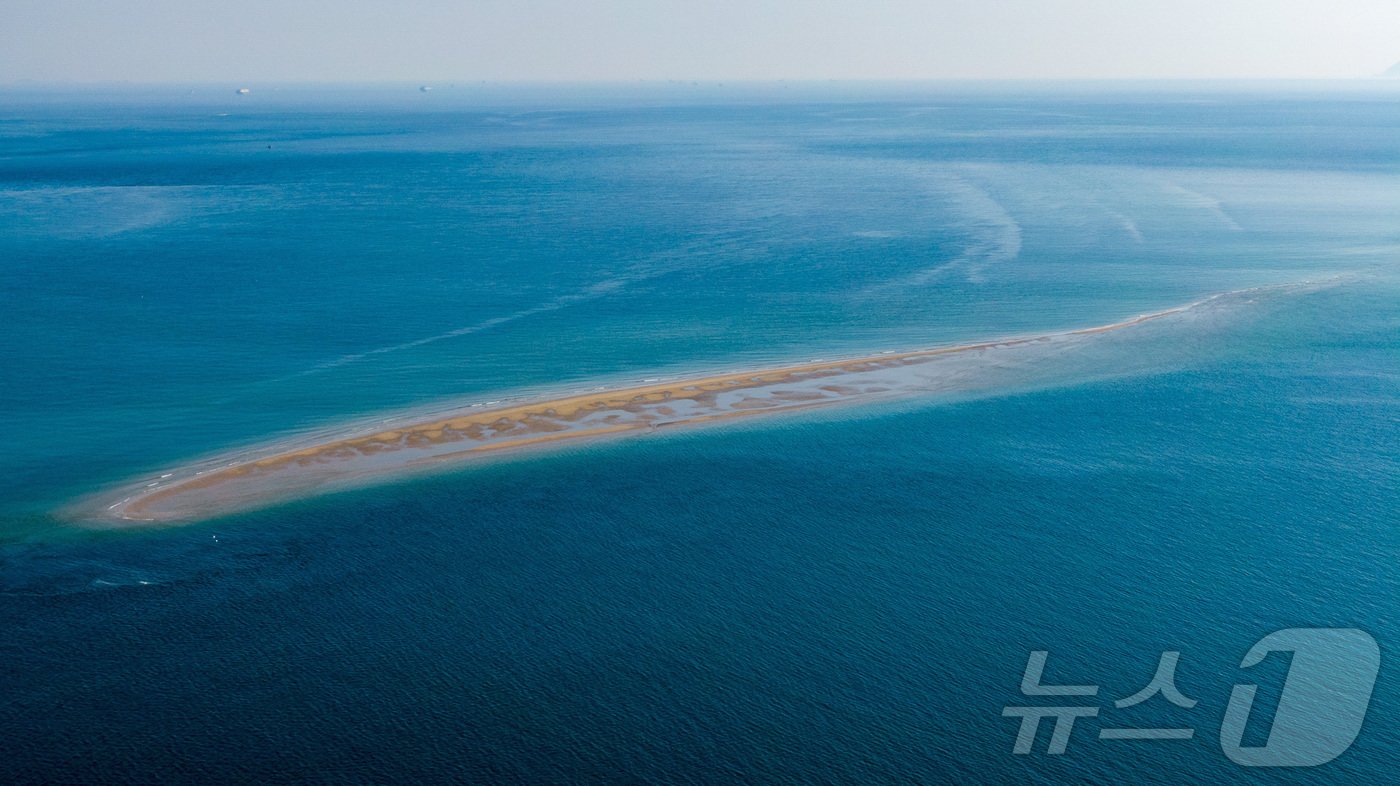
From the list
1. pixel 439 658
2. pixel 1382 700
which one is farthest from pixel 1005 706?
pixel 439 658

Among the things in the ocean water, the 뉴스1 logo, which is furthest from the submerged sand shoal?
the 뉴스1 logo

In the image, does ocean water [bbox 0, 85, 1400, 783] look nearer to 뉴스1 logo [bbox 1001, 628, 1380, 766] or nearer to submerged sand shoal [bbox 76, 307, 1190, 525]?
뉴스1 logo [bbox 1001, 628, 1380, 766]

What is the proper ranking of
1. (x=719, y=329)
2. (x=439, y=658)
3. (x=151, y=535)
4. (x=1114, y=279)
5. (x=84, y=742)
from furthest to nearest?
(x=1114, y=279), (x=719, y=329), (x=151, y=535), (x=439, y=658), (x=84, y=742)

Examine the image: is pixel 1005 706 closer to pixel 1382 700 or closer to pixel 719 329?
pixel 1382 700

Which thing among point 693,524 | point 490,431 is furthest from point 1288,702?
point 490,431

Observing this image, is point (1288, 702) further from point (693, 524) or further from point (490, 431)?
point (490, 431)

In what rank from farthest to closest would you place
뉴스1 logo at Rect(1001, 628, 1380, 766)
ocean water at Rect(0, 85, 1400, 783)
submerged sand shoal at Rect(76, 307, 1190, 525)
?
1. submerged sand shoal at Rect(76, 307, 1190, 525)
2. ocean water at Rect(0, 85, 1400, 783)
3. 뉴스1 logo at Rect(1001, 628, 1380, 766)
